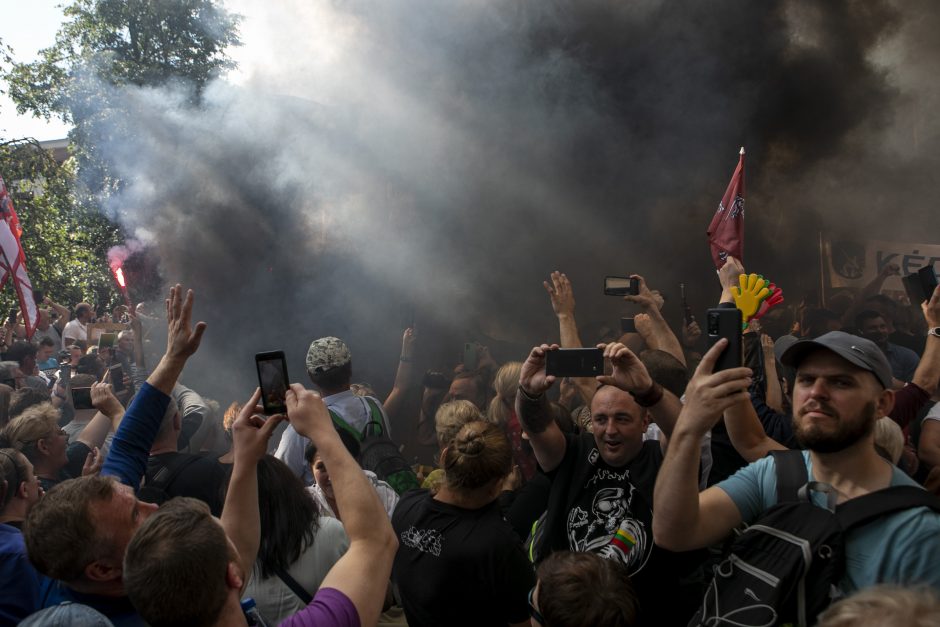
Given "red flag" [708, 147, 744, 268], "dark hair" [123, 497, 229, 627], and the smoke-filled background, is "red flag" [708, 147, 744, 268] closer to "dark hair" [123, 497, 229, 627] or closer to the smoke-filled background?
"dark hair" [123, 497, 229, 627]

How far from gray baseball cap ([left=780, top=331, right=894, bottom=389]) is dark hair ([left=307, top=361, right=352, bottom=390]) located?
2.48 meters

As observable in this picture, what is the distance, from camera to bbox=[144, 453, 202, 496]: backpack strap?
3.17 metres

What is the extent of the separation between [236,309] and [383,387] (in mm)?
2310

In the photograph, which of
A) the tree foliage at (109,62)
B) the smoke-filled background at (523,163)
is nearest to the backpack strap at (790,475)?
the smoke-filled background at (523,163)

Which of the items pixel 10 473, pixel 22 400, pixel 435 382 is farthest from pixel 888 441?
pixel 22 400

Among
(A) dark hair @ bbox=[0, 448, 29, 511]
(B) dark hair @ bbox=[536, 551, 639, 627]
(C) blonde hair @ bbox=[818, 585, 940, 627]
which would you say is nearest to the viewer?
(C) blonde hair @ bbox=[818, 585, 940, 627]

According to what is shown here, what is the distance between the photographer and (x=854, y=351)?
1.90 metres

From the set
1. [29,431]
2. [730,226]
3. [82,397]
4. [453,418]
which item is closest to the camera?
[453,418]

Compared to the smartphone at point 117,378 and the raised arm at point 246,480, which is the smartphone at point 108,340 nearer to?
the smartphone at point 117,378

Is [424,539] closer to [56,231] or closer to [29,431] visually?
[29,431]

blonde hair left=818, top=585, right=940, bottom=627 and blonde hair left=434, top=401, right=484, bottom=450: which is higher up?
blonde hair left=434, top=401, right=484, bottom=450

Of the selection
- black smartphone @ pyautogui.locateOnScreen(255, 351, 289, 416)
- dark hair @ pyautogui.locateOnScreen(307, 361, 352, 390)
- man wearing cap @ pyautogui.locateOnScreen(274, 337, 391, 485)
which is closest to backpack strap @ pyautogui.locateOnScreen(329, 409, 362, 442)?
man wearing cap @ pyautogui.locateOnScreen(274, 337, 391, 485)

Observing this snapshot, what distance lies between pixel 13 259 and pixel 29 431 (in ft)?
11.7

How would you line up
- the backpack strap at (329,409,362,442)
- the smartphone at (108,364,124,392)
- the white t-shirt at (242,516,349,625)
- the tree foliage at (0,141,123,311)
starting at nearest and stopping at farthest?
the white t-shirt at (242,516,349,625) → the backpack strap at (329,409,362,442) → the smartphone at (108,364,124,392) → the tree foliage at (0,141,123,311)
